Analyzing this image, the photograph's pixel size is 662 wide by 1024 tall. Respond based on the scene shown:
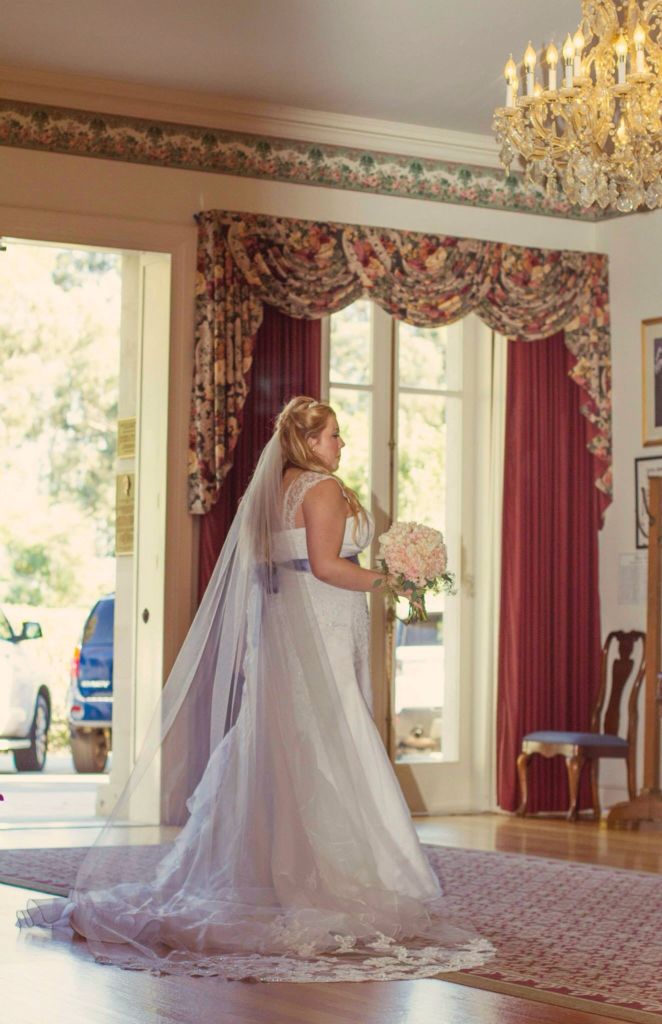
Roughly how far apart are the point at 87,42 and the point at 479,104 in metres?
2.19

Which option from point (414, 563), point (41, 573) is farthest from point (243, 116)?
point (41, 573)

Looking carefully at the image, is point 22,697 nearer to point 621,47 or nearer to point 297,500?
point 297,500

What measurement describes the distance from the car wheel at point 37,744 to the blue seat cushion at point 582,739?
4228mm

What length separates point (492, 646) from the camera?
9023 millimetres

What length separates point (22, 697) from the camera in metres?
11.0

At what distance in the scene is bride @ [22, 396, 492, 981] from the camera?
4.48 metres

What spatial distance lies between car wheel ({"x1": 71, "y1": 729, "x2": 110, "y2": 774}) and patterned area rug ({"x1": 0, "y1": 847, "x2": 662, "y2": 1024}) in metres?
4.70

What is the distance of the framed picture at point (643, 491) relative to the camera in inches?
346

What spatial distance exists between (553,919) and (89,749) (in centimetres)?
693

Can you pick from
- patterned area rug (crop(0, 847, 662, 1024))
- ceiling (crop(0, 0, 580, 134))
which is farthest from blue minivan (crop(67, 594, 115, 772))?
ceiling (crop(0, 0, 580, 134))

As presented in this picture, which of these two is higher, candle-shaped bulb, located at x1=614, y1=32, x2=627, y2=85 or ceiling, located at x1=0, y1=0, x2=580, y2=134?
ceiling, located at x1=0, y1=0, x2=580, y2=134

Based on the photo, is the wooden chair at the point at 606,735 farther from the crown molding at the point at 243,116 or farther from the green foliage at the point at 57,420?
the green foliage at the point at 57,420

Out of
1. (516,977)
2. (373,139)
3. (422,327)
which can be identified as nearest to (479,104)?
(373,139)

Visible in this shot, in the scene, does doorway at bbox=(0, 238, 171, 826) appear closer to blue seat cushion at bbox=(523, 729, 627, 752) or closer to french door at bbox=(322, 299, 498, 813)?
french door at bbox=(322, 299, 498, 813)
